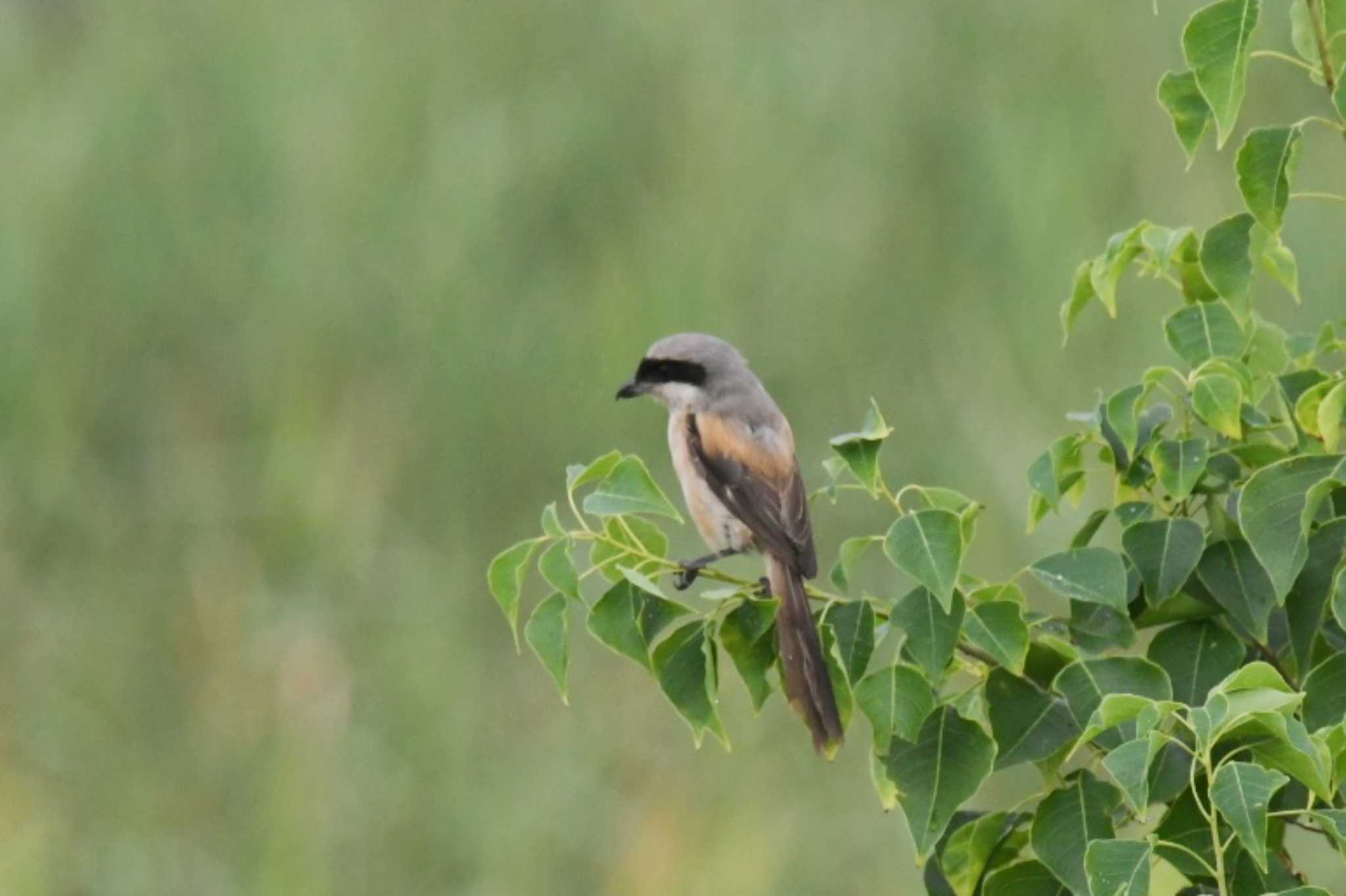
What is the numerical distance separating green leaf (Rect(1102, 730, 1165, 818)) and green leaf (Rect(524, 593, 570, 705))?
0.68m

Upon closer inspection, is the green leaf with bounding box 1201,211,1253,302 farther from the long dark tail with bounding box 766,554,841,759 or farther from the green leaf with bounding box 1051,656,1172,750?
the long dark tail with bounding box 766,554,841,759

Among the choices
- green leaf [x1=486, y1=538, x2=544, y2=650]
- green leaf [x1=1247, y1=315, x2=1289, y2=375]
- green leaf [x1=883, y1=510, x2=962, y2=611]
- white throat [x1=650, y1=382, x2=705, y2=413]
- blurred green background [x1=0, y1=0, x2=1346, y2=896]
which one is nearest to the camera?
green leaf [x1=883, y1=510, x2=962, y2=611]

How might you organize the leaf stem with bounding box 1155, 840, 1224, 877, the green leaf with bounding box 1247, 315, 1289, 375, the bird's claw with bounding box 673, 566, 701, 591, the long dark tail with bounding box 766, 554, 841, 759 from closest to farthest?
the leaf stem with bounding box 1155, 840, 1224, 877
the green leaf with bounding box 1247, 315, 1289, 375
the long dark tail with bounding box 766, 554, 841, 759
the bird's claw with bounding box 673, 566, 701, 591

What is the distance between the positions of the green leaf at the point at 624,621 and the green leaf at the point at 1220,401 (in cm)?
61

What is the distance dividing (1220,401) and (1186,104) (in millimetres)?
352

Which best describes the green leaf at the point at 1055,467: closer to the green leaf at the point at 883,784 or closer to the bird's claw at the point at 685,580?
the green leaf at the point at 883,784

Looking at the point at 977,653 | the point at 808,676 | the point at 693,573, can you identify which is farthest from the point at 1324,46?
the point at 693,573

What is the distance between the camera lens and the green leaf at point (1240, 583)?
7.57ft

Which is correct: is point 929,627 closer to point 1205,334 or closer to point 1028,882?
point 1028,882

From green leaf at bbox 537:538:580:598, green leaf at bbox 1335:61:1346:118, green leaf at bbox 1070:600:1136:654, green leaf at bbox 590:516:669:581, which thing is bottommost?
green leaf at bbox 1070:600:1136:654

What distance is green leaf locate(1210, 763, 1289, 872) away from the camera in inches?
71.4

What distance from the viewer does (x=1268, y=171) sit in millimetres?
2342

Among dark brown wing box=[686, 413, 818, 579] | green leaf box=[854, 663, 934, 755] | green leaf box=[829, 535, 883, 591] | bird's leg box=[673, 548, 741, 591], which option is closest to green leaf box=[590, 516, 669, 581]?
green leaf box=[829, 535, 883, 591]

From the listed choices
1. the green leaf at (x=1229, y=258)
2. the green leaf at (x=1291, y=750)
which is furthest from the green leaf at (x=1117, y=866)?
the green leaf at (x=1229, y=258)
